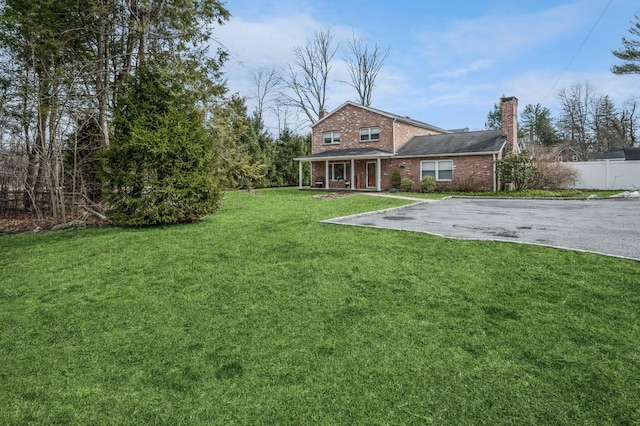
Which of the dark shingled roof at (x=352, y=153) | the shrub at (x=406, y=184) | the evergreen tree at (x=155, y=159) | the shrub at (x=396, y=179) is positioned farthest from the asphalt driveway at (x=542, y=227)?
the dark shingled roof at (x=352, y=153)

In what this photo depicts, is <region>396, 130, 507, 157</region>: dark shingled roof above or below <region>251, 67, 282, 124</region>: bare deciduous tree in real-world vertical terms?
below

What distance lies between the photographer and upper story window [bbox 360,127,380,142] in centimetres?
2536

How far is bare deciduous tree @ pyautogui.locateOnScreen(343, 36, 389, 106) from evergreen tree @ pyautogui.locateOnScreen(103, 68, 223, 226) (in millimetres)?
33699

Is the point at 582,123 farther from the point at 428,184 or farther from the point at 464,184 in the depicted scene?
the point at 428,184

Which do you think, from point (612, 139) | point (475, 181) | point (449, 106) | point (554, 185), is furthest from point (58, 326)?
point (612, 139)

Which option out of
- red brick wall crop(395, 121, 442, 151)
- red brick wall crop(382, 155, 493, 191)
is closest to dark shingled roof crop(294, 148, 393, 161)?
red brick wall crop(382, 155, 493, 191)

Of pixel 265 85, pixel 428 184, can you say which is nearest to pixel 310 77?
pixel 265 85

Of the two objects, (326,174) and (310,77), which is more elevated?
(310,77)

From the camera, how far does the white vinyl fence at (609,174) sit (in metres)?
20.5

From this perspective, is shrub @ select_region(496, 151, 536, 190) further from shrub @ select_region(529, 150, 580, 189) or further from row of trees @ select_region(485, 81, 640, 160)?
row of trees @ select_region(485, 81, 640, 160)

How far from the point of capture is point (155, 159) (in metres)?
8.52

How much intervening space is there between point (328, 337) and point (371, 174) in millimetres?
23119

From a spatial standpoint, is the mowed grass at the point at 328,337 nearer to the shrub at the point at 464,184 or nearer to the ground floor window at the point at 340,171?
the shrub at the point at 464,184

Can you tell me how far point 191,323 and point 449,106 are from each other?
123 ft
